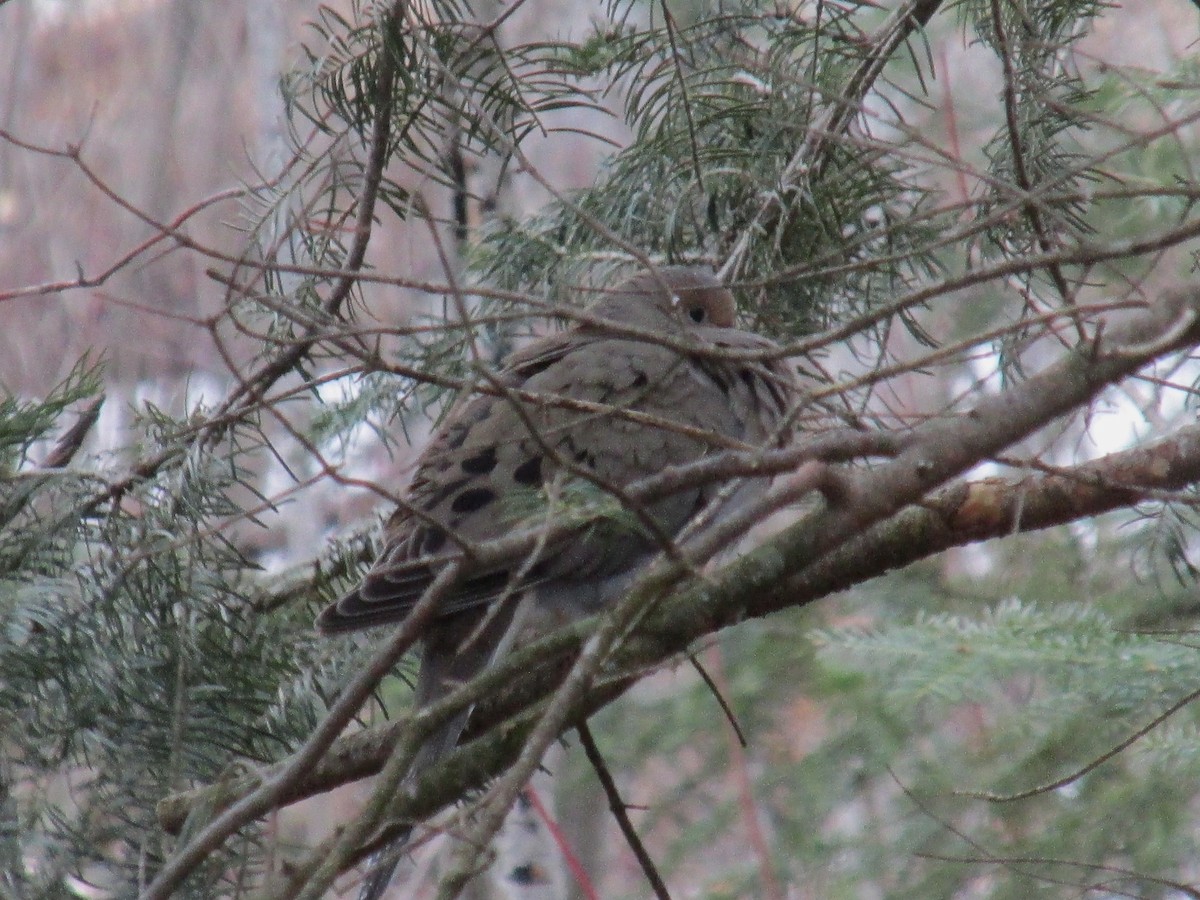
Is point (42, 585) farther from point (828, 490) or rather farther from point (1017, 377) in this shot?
point (1017, 377)

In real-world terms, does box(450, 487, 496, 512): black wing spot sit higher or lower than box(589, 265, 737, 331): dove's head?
lower

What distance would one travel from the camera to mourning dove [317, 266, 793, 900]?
2.61 metres

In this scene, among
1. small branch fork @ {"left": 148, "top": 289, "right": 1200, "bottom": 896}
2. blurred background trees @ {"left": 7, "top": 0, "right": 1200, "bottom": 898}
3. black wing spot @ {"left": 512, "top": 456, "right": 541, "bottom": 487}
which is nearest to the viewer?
small branch fork @ {"left": 148, "top": 289, "right": 1200, "bottom": 896}

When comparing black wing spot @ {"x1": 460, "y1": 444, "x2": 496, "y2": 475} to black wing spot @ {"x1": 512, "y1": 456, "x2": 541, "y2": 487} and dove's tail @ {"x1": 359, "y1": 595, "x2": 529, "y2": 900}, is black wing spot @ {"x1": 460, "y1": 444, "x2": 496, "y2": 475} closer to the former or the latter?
black wing spot @ {"x1": 512, "y1": 456, "x2": 541, "y2": 487}

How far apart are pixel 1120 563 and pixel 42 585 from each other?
9.98 ft

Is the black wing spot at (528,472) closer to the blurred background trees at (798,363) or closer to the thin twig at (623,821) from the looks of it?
the blurred background trees at (798,363)

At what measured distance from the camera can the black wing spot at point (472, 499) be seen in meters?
2.83

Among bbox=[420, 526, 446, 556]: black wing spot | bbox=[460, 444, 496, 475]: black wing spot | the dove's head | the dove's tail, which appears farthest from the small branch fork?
the dove's head

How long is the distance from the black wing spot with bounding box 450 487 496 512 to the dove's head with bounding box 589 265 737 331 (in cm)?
44

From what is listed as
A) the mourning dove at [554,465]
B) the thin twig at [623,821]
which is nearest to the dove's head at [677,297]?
the mourning dove at [554,465]

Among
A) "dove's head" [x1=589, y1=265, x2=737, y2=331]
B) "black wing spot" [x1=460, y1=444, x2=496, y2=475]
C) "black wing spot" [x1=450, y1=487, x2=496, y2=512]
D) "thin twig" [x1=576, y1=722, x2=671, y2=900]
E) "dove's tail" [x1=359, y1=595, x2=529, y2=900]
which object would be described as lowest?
"thin twig" [x1=576, y1=722, x2=671, y2=900]

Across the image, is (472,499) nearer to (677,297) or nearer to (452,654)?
(452,654)

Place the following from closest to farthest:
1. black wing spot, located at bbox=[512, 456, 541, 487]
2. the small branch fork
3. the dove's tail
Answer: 1. the small branch fork
2. the dove's tail
3. black wing spot, located at bbox=[512, 456, 541, 487]

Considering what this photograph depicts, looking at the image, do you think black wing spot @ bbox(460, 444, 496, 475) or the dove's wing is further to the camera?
black wing spot @ bbox(460, 444, 496, 475)
